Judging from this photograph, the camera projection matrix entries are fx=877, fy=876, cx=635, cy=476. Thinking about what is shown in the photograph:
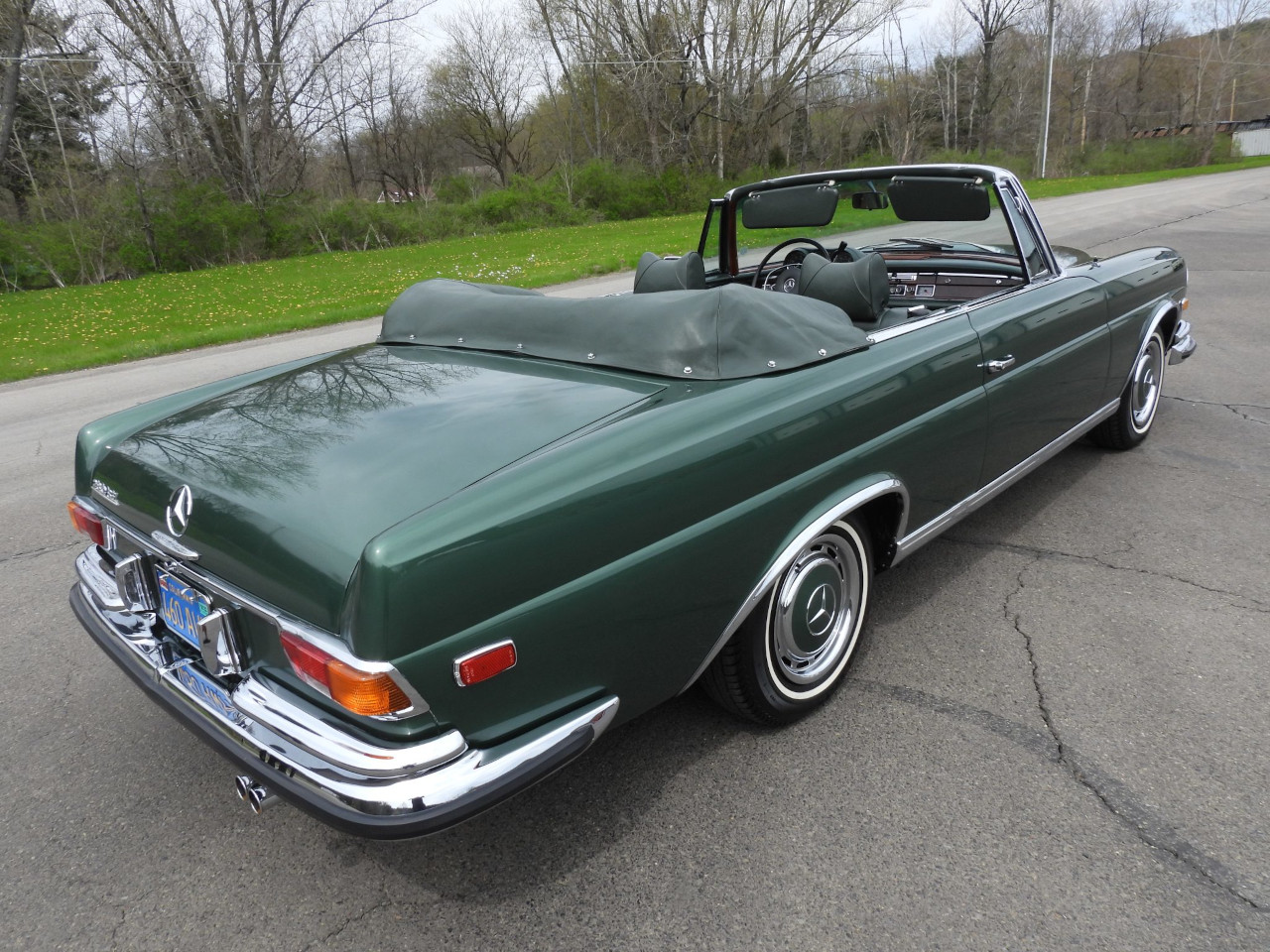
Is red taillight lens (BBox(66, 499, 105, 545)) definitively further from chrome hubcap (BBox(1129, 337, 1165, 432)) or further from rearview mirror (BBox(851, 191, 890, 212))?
chrome hubcap (BBox(1129, 337, 1165, 432))

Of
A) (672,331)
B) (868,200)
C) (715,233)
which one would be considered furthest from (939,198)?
(672,331)

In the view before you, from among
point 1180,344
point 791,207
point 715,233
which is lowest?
point 1180,344

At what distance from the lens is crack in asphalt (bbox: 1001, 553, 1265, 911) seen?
1938mm

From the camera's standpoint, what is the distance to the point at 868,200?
3.88m

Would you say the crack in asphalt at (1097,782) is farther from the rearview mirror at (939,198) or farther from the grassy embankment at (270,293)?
the grassy embankment at (270,293)

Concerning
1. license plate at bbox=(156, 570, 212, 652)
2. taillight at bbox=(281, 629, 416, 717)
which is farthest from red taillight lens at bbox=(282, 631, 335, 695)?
license plate at bbox=(156, 570, 212, 652)

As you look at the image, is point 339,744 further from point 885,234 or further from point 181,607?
point 885,234

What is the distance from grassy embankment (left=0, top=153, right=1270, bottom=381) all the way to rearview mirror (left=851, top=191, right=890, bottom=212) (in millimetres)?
9378

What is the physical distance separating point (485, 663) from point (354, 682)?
0.25m

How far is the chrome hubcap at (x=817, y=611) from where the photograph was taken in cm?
244

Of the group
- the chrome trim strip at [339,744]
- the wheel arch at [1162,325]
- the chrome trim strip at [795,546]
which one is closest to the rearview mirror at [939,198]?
the wheel arch at [1162,325]

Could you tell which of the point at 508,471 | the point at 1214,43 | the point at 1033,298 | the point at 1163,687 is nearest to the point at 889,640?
the point at 1163,687

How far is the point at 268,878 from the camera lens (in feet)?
6.84

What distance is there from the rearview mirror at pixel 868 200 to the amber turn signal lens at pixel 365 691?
3081 millimetres
